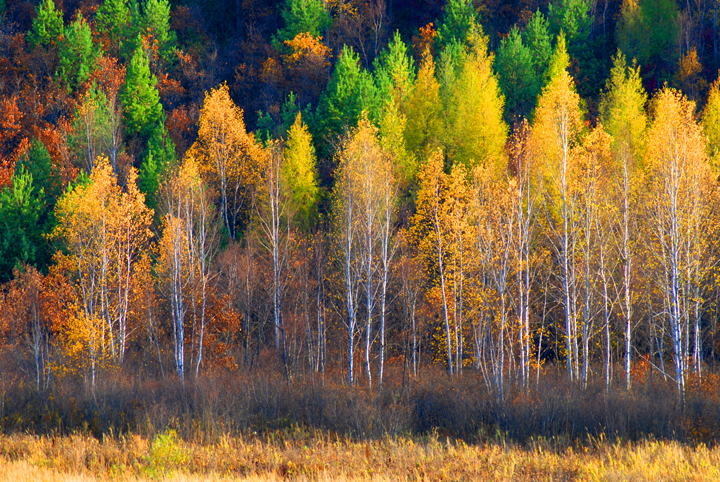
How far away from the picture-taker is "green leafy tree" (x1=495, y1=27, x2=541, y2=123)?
35.9 meters

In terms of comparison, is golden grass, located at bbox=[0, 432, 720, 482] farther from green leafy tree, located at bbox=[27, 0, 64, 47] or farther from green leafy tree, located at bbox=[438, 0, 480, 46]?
green leafy tree, located at bbox=[27, 0, 64, 47]

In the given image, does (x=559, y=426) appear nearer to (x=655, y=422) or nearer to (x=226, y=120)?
(x=655, y=422)

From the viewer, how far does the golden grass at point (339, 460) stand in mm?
10945

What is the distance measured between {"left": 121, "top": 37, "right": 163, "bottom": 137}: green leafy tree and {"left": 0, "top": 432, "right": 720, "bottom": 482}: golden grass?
2515 centimetres

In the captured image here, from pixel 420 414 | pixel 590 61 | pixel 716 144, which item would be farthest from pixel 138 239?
pixel 590 61

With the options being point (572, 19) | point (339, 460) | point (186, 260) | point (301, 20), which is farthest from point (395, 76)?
point (339, 460)

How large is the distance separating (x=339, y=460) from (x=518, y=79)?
30547mm

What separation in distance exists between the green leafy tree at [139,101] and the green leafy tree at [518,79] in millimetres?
22516

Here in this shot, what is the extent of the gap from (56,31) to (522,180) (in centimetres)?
3746

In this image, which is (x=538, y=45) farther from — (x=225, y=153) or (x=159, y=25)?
(x=159, y=25)

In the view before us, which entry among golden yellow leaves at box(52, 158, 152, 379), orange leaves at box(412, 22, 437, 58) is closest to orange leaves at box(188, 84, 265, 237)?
golden yellow leaves at box(52, 158, 152, 379)

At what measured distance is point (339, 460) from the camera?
12281 mm

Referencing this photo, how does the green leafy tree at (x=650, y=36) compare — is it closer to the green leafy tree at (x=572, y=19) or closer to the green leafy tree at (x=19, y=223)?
the green leafy tree at (x=572, y=19)

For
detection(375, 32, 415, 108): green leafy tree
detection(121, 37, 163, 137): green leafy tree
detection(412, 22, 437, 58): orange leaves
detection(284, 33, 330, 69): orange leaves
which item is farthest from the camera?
detection(412, 22, 437, 58): orange leaves
